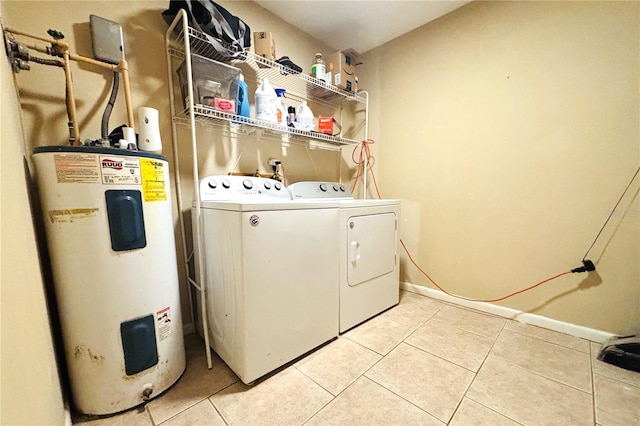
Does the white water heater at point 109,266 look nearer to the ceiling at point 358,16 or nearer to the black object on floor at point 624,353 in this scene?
the ceiling at point 358,16

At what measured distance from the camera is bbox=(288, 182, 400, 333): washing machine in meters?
1.50

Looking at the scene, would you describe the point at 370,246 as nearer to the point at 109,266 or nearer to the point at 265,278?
the point at 265,278

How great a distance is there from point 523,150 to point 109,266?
2396mm

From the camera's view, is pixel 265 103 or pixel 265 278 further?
pixel 265 103

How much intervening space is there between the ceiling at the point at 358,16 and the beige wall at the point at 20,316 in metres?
1.81

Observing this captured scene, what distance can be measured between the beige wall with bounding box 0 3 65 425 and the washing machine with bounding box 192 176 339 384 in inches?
22.9

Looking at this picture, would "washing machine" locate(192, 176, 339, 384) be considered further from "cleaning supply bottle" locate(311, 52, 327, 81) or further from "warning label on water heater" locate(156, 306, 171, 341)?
"cleaning supply bottle" locate(311, 52, 327, 81)

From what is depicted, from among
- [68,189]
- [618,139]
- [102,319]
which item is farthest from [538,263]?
[68,189]

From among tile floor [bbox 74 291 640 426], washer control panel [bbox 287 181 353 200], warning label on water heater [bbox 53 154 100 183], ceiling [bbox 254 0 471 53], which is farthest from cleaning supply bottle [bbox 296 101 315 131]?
tile floor [bbox 74 291 640 426]

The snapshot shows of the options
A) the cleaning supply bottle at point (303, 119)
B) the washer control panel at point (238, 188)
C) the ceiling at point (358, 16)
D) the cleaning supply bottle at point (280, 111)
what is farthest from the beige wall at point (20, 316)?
the ceiling at point (358, 16)

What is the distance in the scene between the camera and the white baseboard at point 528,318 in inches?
56.9

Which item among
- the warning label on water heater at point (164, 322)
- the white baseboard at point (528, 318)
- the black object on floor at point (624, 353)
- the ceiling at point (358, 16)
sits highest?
the ceiling at point (358, 16)

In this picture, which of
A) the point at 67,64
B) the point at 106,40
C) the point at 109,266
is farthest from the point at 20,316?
the point at 106,40

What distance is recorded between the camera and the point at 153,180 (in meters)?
1.01
